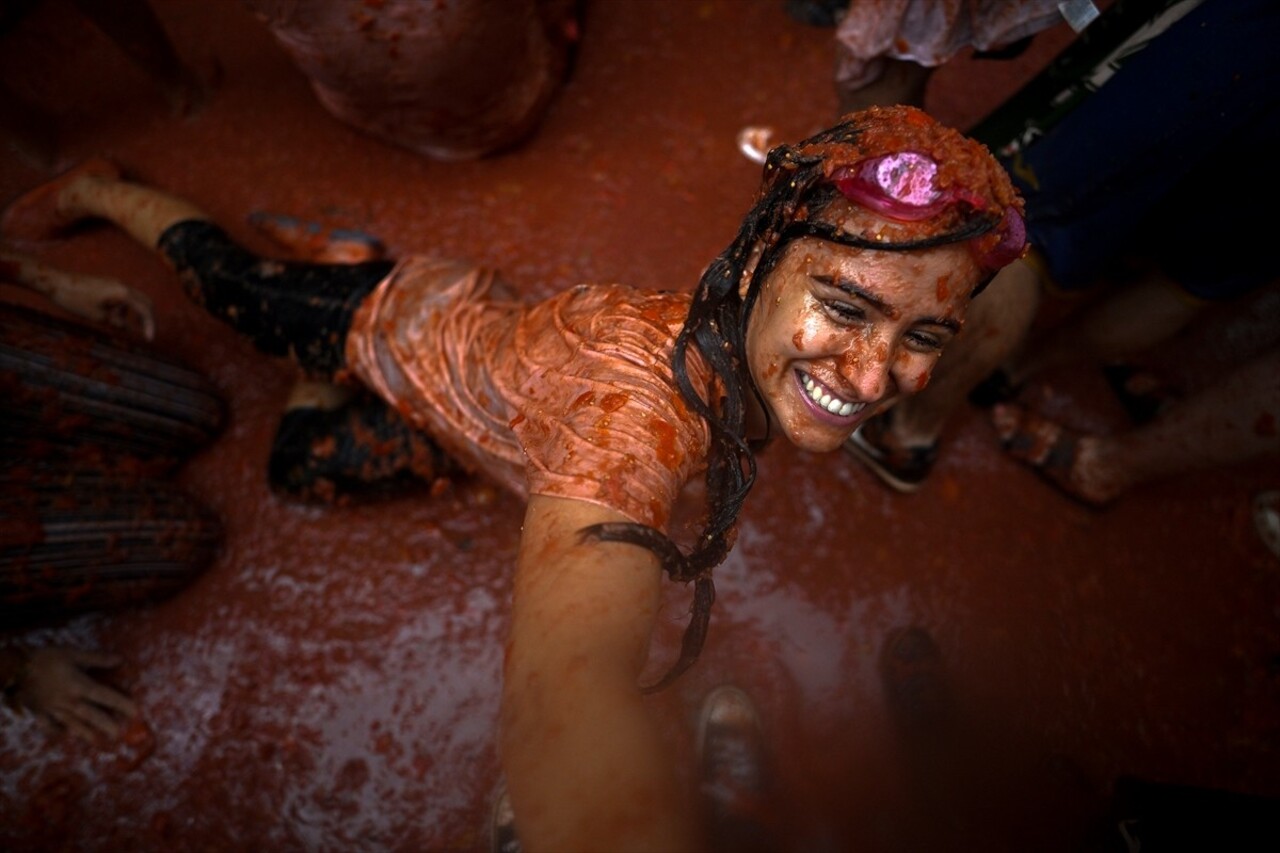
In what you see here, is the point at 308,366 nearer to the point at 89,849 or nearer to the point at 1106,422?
the point at 89,849

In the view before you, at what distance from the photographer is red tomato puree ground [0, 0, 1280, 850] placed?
5.98ft

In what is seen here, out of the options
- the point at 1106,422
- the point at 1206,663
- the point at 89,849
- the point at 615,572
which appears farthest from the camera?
the point at 1106,422

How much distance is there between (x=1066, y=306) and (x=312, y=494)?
9.02 feet

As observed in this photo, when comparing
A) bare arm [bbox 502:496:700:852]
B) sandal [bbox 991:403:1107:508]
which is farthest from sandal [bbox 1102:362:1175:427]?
bare arm [bbox 502:496:700:852]

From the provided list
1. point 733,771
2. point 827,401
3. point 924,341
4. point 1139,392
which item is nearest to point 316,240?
point 827,401

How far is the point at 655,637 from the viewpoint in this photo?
198cm

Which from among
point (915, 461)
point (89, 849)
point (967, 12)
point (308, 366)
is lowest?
point (89, 849)

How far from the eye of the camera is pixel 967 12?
199 centimetres

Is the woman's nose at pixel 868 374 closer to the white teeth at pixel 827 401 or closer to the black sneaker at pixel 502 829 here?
the white teeth at pixel 827 401

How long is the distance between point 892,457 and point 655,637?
0.96m

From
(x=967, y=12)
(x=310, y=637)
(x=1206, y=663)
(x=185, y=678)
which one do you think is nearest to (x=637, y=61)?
(x=967, y=12)

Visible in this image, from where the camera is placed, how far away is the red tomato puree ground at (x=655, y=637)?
182cm

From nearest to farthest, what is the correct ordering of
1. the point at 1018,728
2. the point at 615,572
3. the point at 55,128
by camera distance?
the point at 615,572 < the point at 1018,728 < the point at 55,128

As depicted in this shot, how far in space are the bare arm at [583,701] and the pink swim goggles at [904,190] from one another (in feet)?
2.20
